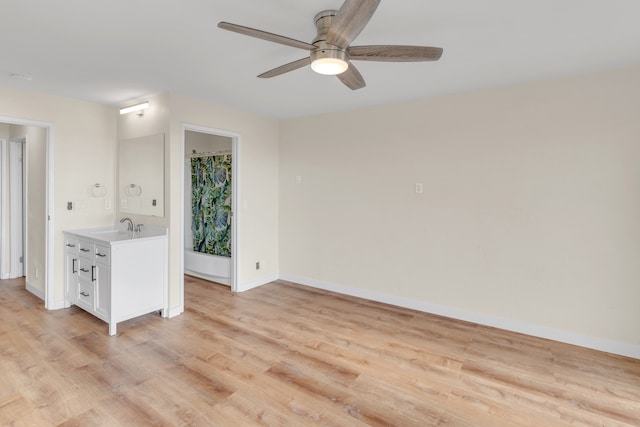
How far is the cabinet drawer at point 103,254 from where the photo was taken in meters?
3.03

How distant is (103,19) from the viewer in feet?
6.53

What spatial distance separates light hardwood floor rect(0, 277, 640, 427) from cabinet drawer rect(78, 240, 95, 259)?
25.2 inches

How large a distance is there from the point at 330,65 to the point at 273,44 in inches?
25.7

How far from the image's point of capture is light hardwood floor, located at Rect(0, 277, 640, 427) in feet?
6.50

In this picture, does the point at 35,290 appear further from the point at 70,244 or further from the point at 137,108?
the point at 137,108

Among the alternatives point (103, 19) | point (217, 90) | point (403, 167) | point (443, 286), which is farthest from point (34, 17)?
point (443, 286)

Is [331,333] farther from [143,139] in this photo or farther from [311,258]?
[143,139]

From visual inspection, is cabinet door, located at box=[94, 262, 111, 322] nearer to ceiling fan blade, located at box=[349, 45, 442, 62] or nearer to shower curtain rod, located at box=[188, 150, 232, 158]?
shower curtain rod, located at box=[188, 150, 232, 158]

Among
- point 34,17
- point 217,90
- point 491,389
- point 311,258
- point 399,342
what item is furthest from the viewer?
point 311,258

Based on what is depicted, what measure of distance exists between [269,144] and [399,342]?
305 cm

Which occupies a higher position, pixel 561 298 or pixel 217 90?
pixel 217 90

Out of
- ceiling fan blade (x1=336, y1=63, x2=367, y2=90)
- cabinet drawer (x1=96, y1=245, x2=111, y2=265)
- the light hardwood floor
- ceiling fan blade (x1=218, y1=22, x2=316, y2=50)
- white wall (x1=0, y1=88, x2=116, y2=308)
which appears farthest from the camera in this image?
white wall (x1=0, y1=88, x2=116, y2=308)

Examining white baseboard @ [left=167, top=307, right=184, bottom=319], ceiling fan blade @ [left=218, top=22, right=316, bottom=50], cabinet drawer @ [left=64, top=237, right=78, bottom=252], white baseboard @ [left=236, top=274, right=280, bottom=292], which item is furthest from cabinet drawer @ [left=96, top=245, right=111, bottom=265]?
ceiling fan blade @ [left=218, top=22, right=316, bottom=50]

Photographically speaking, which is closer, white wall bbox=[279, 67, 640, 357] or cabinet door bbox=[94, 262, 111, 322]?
white wall bbox=[279, 67, 640, 357]
